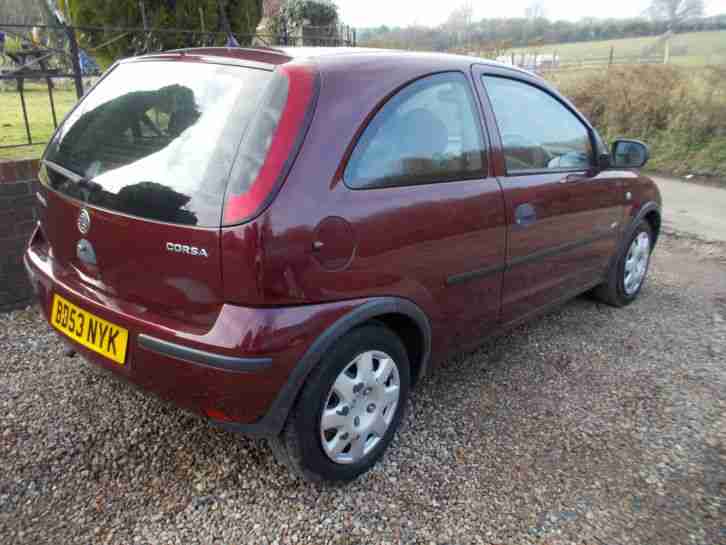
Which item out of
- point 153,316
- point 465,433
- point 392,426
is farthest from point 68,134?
point 465,433

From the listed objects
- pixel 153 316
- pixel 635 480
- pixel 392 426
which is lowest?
pixel 635 480

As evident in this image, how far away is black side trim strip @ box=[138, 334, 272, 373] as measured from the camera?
188cm

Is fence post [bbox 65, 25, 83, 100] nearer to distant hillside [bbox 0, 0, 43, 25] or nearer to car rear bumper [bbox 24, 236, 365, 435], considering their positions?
car rear bumper [bbox 24, 236, 365, 435]

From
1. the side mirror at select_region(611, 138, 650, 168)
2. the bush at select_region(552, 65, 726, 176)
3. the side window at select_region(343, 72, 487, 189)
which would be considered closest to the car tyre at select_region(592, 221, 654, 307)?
the side mirror at select_region(611, 138, 650, 168)

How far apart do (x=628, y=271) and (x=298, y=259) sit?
321 cm

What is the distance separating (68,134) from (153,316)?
101cm

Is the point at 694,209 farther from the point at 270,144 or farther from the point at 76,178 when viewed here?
the point at 76,178

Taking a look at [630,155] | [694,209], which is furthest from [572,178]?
[694,209]

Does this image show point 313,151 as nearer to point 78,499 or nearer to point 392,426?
point 392,426

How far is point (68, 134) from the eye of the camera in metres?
2.50

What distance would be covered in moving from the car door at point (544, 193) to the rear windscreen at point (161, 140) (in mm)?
1280

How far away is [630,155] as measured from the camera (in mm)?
3754

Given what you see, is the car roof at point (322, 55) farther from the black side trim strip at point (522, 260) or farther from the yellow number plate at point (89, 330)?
the yellow number plate at point (89, 330)

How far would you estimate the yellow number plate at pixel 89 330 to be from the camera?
2.11 metres
